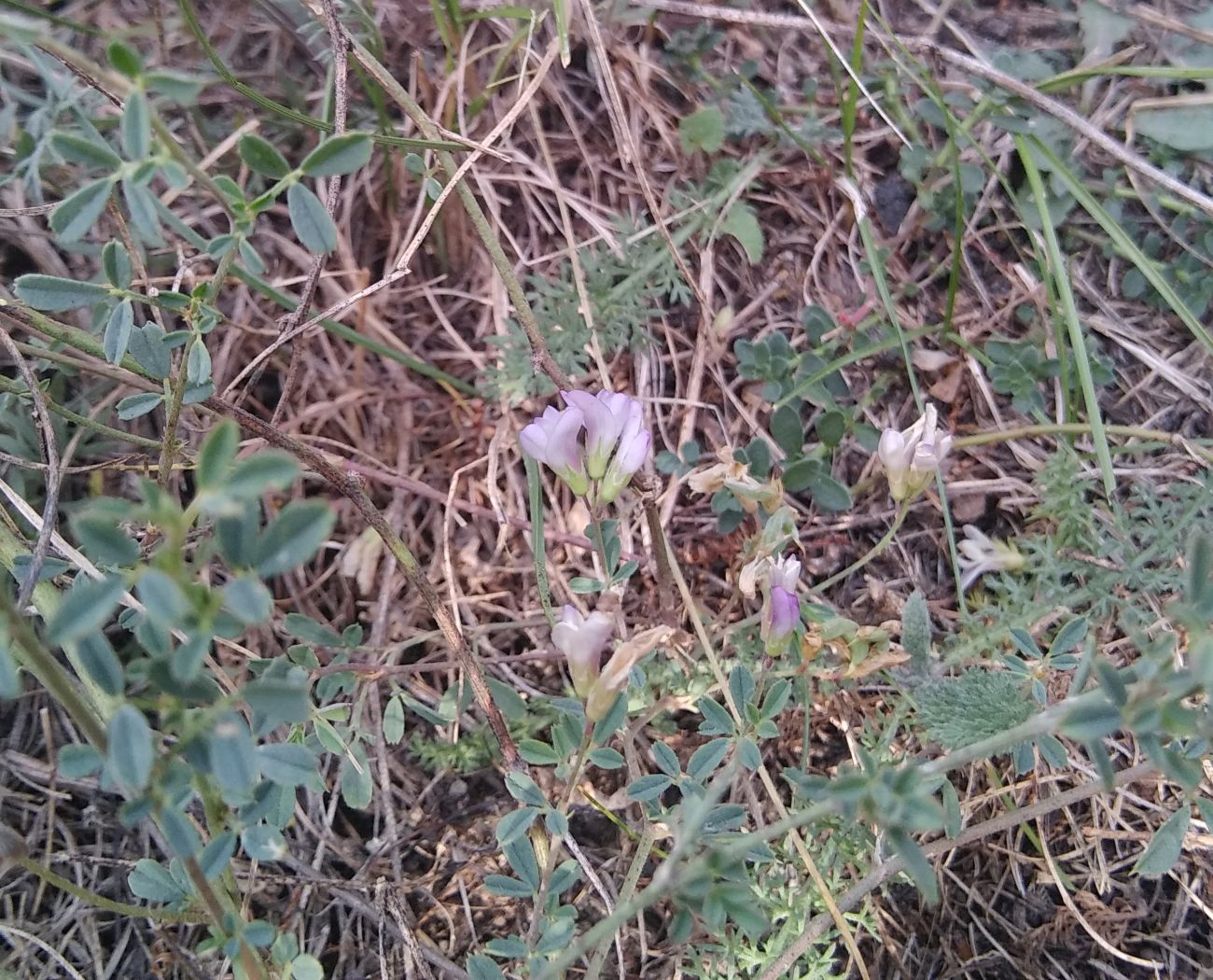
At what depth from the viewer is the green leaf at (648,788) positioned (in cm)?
149

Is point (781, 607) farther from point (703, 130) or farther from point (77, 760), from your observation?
point (703, 130)

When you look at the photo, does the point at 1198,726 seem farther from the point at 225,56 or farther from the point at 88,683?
the point at 225,56

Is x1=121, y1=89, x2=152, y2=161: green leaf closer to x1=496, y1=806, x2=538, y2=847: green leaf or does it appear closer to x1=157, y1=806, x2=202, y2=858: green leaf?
x1=157, y1=806, x2=202, y2=858: green leaf

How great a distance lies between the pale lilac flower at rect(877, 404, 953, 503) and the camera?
5.63ft

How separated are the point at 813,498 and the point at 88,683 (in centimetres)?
142

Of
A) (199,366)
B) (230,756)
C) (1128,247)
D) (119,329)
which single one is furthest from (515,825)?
(1128,247)

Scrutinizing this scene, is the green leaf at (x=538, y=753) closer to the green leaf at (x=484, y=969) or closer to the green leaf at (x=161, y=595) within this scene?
the green leaf at (x=484, y=969)

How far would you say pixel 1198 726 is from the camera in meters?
1.13

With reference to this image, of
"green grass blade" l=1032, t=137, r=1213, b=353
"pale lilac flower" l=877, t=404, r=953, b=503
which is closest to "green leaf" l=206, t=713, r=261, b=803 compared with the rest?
"pale lilac flower" l=877, t=404, r=953, b=503

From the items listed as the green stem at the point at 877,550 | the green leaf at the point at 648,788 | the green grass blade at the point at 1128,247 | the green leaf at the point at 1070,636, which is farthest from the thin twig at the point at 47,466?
the green grass blade at the point at 1128,247

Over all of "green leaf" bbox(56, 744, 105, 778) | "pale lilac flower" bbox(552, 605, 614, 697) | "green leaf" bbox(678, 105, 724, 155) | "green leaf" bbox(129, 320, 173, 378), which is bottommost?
"pale lilac flower" bbox(552, 605, 614, 697)

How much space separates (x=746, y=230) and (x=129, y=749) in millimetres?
1754

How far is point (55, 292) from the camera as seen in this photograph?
143cm

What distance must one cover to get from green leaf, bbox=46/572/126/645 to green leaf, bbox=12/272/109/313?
0.62 m
